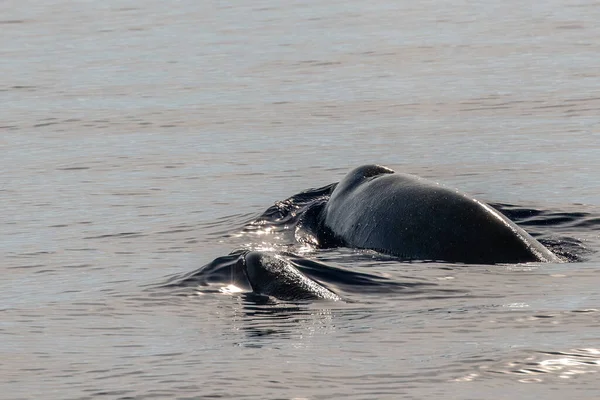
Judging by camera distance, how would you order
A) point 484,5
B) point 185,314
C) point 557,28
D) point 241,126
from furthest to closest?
point 484,5, point 557,28, point 241,126, point 185,314

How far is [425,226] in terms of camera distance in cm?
1073

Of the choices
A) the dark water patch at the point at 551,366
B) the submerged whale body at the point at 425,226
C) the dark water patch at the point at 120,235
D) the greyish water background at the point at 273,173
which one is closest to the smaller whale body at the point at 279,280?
the greyish water background at the point at 273,173

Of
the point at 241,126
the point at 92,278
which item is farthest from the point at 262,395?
the point at 241,126

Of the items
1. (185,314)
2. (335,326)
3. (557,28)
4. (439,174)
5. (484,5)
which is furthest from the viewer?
(484,5)

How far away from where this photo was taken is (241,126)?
1780 cm

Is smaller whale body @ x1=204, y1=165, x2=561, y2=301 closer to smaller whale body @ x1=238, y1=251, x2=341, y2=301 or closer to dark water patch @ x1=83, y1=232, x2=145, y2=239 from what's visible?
smaller whale body @ x1=238, y1=251, x2=341, y2=301

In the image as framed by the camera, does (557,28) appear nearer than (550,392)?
No

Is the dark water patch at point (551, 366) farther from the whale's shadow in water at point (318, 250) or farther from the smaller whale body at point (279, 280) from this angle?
the smaller whale body at point (279, 280)

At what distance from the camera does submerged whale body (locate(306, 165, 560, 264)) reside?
1033 cm

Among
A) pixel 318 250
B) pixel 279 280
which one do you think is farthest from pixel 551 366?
pixel 318 250

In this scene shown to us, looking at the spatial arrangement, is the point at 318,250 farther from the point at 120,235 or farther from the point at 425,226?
the point at 120,235

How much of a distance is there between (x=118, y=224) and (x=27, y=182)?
2.49m

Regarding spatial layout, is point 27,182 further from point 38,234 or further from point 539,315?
point 539,315

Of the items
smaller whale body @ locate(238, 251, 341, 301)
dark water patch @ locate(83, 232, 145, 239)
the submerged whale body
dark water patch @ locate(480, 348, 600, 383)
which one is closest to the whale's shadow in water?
smaller whale body @ locate(238, 251, 341, 301)
